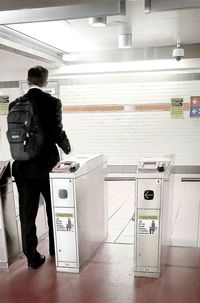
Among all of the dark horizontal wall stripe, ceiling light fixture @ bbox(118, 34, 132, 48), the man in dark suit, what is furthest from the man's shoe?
the dark horizontal wall stripe

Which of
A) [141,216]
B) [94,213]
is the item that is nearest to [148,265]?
[141,216]

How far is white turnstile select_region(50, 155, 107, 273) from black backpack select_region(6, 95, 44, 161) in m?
0.26

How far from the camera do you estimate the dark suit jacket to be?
264cm

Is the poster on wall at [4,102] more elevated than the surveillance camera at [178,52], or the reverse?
the surveillance camera at [178,52]

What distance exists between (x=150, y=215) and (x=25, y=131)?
1213 mm

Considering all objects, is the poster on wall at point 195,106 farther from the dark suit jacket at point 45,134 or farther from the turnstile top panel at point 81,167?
the dark suit jacket at point 45,134

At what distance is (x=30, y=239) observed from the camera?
273 centimetres

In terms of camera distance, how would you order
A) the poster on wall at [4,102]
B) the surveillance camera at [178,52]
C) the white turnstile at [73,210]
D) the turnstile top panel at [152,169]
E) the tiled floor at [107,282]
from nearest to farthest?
the tiled floor at [107,282]
the turnstile top panel at [152,169]
the white turnstile at [73,210]
the surveillance camera at [178,52]
the poster on wall at [4,102]

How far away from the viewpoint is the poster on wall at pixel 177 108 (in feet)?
18.6

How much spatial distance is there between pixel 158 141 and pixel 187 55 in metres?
1.60

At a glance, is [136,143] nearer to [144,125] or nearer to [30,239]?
[144,125]

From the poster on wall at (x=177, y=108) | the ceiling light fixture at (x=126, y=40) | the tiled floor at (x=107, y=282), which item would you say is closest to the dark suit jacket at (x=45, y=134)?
the tiled floor at (x=107, y=282)

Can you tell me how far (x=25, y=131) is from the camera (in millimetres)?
2520

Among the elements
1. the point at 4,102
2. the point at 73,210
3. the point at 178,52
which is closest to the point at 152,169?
the point at 73,210
